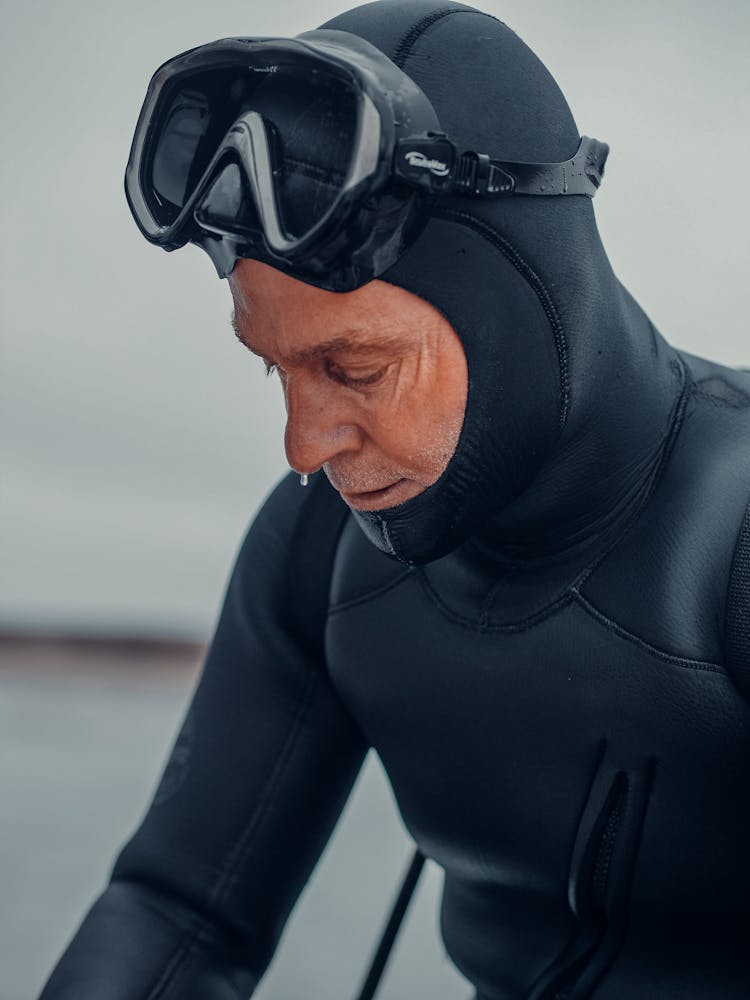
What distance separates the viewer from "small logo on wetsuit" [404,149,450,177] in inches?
35.7

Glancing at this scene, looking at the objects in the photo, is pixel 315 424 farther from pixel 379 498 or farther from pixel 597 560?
pixel 597 560

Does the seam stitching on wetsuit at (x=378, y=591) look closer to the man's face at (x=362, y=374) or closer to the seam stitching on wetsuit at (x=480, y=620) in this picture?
the seam stitching on wetsuit at (x=480, y=620)

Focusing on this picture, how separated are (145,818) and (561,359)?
0.63m

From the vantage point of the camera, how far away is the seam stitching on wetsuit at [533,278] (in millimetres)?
982

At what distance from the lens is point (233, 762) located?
1287 mm

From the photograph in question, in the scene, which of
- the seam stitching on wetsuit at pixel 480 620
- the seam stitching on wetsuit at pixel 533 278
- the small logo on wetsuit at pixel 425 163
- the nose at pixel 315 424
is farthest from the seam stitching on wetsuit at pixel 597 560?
the small logo on wetsuit at pixel 425 163

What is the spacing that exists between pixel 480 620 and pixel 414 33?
1.54ft

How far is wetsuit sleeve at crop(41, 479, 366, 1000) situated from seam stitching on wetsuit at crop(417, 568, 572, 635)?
0.57ft

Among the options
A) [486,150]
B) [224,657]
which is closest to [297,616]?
[224,657]

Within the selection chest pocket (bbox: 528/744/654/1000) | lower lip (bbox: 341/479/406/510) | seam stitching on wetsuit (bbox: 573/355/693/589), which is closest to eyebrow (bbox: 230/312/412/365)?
lower lip (bbox: 341/479/406/510)

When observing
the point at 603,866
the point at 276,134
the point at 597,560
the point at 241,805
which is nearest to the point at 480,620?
the point at 597,560

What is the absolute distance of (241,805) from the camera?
128 cm

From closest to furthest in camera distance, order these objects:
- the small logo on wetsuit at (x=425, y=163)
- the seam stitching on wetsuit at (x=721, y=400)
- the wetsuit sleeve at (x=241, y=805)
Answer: the small logo on wetsuit at (x=425, y=163), the seam stitching on wetsuit at (x=721, y=400), the wetsuit sleeve at (x=241, y=805)

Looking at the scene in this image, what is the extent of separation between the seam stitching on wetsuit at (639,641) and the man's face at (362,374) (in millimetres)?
165
